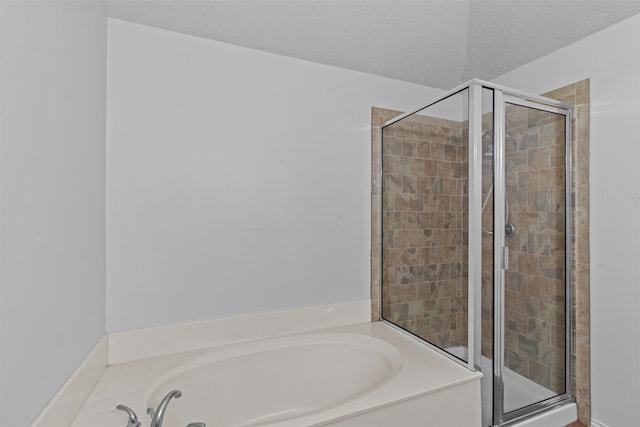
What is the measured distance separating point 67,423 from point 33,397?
0.30 metres

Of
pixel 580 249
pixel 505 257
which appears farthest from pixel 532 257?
pixel 580 249

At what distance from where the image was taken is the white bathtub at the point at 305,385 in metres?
1.39

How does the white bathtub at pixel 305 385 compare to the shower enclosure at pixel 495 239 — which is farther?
the shower enclosure at pixel 495 239

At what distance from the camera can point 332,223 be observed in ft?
7.19

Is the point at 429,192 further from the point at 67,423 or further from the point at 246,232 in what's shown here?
the point at 67,423

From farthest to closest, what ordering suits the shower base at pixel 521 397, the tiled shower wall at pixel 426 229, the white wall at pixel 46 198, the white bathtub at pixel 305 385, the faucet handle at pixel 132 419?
the tiled shower wall at pixel 426 229 < the shower base at pixel 521 397 < the white bathtub at pixel 305 385 < the faucet handle at pixel 132 419 < the white wall at pixel 46 198

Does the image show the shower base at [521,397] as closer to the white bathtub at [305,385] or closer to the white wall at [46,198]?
the white bathtub at [305,385]

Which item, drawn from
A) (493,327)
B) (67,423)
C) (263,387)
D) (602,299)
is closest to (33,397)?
(67,423)

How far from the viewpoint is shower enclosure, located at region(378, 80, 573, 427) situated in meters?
1.65

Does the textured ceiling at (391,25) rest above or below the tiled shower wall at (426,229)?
above

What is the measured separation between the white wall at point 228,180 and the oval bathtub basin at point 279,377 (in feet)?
0.85

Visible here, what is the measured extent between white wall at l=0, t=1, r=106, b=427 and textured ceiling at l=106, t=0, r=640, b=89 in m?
0.52

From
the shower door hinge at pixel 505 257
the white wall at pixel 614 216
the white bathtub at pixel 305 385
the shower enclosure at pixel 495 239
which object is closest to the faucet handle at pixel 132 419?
the white bathtub at pixel 305 385

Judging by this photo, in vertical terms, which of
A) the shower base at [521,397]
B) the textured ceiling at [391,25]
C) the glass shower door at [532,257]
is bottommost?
the shower base at [521,397]
